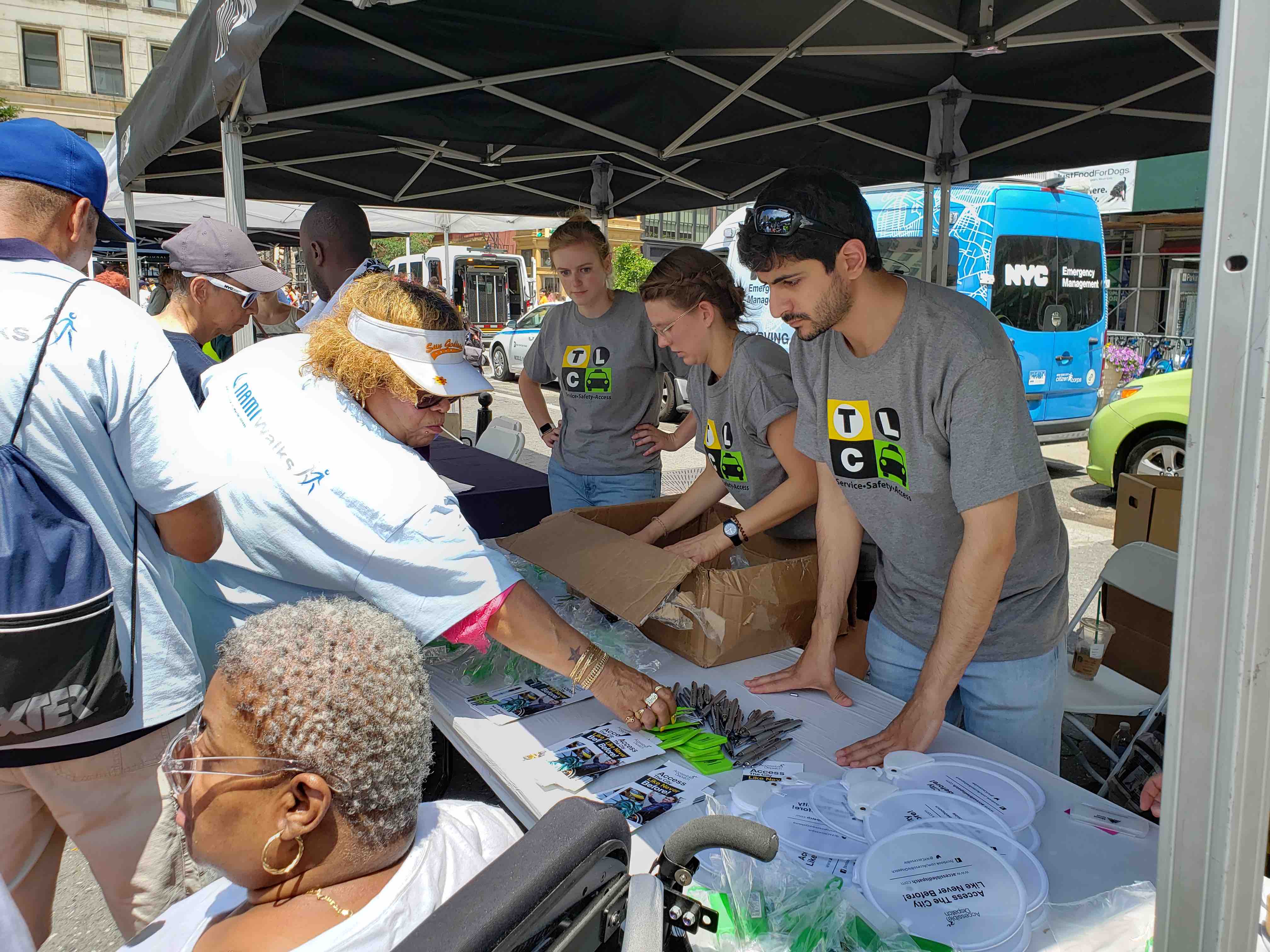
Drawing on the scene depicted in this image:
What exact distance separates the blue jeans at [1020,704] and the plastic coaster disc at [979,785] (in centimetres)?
28

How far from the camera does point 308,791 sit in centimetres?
100

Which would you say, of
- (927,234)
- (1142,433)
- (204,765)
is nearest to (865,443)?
(204,765)

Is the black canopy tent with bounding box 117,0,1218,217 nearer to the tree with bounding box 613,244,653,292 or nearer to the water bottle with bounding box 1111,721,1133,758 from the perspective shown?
the water bottle with bounding box 1111,721,1133,758

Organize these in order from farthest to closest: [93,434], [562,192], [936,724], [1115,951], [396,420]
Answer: [562,192], [396,420], [936,724], [93,434], [1115,951]

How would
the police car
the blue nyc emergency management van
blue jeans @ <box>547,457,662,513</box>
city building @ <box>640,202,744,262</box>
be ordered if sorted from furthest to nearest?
city building @ <box>640,202,744,262</box> < the police car < the blue nyc emergency management van < blue jeans @ <box>547,457,662,513</box>

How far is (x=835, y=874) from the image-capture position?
1245 mm

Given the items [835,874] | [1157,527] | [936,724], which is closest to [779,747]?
[936,724]

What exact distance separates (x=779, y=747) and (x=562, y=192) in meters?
5.02

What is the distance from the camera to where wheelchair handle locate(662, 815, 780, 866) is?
2.73 feet

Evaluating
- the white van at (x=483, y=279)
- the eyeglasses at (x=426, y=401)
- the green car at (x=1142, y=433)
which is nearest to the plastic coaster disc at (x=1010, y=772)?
the eyeglasses at (x=426, y=401)

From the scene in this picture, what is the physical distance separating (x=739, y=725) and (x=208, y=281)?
2.49 metres

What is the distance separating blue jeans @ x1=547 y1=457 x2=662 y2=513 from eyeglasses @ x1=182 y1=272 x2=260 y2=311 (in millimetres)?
1347

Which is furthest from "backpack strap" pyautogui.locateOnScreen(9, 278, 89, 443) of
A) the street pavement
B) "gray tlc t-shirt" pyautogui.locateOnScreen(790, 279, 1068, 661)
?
the street pavement

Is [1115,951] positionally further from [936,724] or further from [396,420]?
[396,420]
